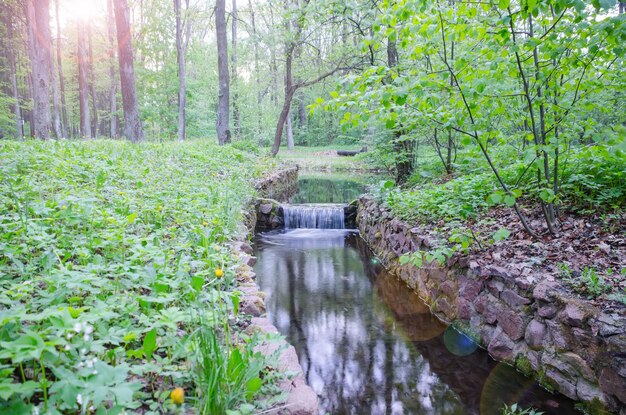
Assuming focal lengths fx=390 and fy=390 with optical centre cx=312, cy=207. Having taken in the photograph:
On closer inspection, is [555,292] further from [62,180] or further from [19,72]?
[19,72]

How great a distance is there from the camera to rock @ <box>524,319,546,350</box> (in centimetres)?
336

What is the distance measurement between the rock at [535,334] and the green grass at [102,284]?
8.68 ft

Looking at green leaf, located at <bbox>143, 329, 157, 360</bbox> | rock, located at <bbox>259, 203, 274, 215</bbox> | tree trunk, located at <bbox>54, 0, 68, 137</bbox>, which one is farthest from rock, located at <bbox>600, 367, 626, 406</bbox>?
tree trunk, located at <bbox>54, 0, 68, 137</bbox>

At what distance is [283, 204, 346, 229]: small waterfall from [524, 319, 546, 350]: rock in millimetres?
6603

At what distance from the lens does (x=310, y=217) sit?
32.4 feet

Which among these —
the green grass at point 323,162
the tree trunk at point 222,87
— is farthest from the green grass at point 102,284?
the green grass at point 323,162

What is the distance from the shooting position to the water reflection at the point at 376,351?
3.31 metres

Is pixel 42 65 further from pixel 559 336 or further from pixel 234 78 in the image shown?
pixel 559 336

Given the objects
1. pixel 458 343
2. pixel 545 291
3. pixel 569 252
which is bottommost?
pixel 458 343

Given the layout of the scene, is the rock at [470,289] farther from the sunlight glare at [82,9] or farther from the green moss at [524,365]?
the sunlight glare at [82,9]

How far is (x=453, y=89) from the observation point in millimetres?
3578

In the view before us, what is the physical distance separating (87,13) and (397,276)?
24.0 m

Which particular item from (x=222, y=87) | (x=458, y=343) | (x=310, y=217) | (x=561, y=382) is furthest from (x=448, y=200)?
(x=222, y=87)

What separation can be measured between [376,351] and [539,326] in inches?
61.2
